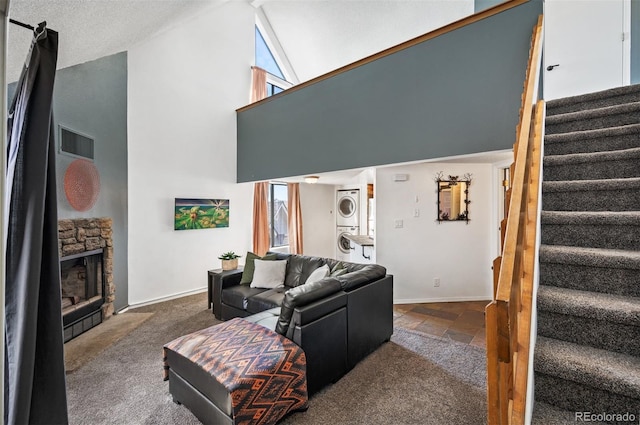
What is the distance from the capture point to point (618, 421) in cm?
108

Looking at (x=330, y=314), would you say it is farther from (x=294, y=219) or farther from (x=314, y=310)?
(x=294, y=219)

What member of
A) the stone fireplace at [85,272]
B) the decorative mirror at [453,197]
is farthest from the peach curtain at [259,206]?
the decorative mirror at [453,197]

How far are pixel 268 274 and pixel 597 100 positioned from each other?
3.57 m

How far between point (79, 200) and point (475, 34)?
4.69 m

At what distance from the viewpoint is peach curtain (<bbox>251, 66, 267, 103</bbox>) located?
596cm

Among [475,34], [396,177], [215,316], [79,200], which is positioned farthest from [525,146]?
[79,200]

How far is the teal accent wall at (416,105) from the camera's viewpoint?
2.81m

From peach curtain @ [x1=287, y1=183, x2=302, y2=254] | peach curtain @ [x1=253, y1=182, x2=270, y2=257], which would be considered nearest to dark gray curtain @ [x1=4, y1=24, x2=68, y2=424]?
peach curtain @ [x1=253, y1=182, x2=270, y2=257]

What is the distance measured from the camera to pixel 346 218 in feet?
23.4

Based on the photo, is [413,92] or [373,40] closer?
[413,92]

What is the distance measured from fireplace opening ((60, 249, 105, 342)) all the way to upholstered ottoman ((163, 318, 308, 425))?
1847mm

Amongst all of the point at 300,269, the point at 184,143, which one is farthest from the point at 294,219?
the point at 300,269

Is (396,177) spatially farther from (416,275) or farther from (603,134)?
(603,134)

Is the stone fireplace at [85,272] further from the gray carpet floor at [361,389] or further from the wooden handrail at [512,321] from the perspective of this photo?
the wooden handrail at [512,321]
